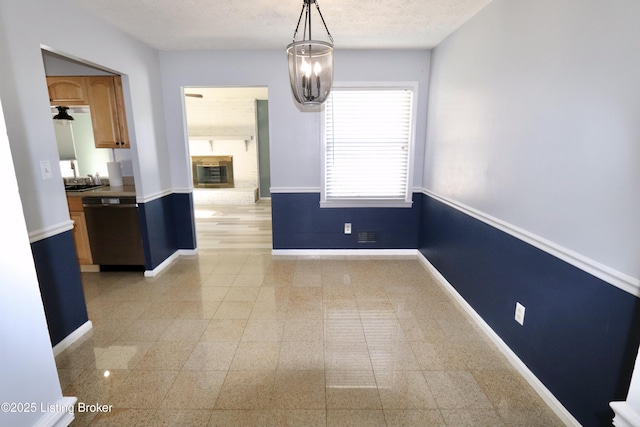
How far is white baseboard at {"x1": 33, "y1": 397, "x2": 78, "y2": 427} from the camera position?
105 cm

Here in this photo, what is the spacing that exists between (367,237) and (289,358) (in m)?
2.14

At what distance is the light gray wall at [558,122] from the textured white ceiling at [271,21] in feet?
1.12

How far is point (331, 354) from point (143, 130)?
2.82 meters

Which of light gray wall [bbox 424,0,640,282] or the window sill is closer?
light gray wall [bbox 424,0,640,282]

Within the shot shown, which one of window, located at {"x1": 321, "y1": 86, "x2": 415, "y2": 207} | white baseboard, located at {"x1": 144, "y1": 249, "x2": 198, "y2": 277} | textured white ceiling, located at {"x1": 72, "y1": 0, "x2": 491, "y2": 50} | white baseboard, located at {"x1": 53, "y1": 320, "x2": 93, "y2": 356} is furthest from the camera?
window, located at {"x1": 321, "y1": 86, "x2": 415, "y2": 207}

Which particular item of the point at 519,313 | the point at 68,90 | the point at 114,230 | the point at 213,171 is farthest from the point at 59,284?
the point at 213,171

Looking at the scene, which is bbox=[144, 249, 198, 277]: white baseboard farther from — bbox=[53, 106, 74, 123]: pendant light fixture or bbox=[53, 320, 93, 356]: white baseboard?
bbox=[53, 106, 74, 123]: pendant light fixture

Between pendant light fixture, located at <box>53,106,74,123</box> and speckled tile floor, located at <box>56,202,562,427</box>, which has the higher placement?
pendant light fixture, located at <box>53,106,74,123</box>

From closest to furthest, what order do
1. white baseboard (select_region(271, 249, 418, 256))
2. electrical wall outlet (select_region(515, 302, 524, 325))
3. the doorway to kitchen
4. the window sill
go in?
electrical wall outlet (select_region(515, 302, 524, 325)) < the window sill < white baseboard (select_region(271, 249, 418, 256)) < the doorway to kitchen

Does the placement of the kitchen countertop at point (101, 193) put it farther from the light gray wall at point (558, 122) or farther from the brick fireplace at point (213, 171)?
the brick fireplace at point (213, 171)

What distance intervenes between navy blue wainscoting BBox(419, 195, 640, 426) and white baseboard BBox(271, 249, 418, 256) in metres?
1.32

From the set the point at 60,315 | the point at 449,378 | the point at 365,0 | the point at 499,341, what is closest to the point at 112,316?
the point at 60,315

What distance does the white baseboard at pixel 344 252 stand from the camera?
395 centimetres

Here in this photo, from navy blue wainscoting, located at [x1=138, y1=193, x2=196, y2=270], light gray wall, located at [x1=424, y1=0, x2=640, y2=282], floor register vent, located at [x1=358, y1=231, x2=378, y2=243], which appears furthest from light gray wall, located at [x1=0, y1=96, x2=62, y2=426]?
floor register vent, located at [x1=358, y1=231, x2=378, y2=243]
